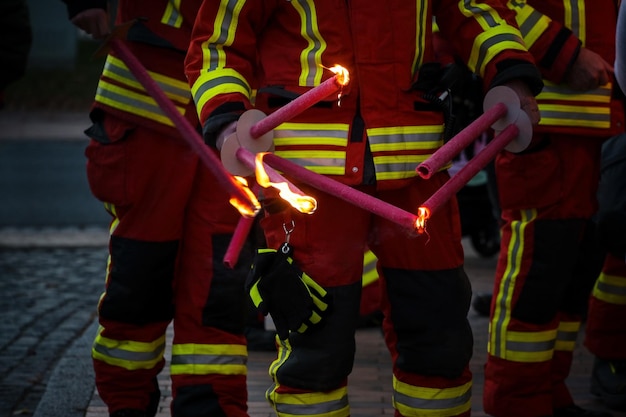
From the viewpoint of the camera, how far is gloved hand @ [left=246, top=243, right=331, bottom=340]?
3.41m

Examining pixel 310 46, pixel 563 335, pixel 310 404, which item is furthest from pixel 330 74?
pixel 563 335

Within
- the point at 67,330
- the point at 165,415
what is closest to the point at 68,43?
the point at 67,330

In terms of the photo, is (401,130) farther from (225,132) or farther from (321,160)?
(225,132)

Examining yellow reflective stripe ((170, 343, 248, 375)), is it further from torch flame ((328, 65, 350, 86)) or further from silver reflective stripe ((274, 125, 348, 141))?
torch flame ((328, 65, 350, 86))

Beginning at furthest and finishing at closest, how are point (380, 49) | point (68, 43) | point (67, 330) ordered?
1. point (68, 43)
2. point (67, 330)
3. point (380, 49)

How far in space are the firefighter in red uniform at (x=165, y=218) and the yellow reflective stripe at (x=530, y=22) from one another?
43.8 inches

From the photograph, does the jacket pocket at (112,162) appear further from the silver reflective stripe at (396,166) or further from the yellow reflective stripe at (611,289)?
the yellow reflective stripe at (611,289)

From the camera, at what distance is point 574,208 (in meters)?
4.55

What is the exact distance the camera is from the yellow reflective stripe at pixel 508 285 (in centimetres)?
460

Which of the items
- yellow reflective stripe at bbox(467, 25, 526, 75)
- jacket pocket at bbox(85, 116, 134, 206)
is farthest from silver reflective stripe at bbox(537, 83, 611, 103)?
jacket pocket at bbox(85, 116, 134, 206)

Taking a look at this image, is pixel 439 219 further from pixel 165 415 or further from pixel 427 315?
pixel 165 415

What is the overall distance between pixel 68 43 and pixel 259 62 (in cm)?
2352

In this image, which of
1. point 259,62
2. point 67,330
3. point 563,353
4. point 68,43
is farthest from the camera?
point 68,43

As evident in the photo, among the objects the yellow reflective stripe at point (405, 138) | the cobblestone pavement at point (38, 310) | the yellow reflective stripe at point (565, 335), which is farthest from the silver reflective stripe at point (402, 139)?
the cobblestone pavement at point (38, 310)
